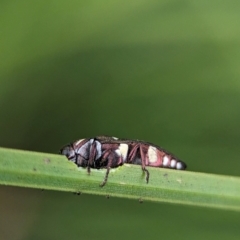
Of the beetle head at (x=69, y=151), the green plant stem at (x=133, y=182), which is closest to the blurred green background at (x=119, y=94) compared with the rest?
the beetle head at (x=69, y=151)

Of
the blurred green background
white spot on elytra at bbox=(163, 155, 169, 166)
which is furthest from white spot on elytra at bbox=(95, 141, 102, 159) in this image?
the blurred green background

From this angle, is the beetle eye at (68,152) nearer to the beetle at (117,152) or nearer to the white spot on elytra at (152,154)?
the beetle at (117,152)

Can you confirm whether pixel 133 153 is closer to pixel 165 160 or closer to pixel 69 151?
pixel 165 160

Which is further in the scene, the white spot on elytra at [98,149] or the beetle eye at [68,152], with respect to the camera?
the white spot on elytra at [98,149]

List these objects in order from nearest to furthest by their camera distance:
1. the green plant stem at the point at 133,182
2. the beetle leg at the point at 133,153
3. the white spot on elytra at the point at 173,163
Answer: the green plant stem at the point at 133,182
the beetle leg at the point at 133,153
the white spot on elytra at the point at 173,163

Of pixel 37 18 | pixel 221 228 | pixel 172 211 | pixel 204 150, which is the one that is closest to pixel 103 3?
pixel 37 18
